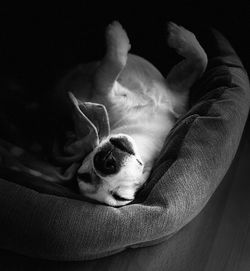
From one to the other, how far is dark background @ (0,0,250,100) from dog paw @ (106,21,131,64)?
9cm

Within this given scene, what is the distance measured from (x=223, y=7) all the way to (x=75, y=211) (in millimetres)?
1058

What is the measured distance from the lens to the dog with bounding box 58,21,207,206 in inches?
47.9

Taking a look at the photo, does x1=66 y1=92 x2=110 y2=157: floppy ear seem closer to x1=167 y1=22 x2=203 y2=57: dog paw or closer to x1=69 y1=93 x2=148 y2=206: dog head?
x1=69 y1=93 x2=148 y2=206: dog head

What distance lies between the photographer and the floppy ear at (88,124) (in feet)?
4.43

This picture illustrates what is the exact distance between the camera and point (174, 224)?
1.11 metres

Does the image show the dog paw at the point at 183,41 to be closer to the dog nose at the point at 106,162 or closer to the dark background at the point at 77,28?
the dark background at the point at 77,28

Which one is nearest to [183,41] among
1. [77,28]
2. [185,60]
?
[185,60]

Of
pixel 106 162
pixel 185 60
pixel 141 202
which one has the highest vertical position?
pixel 185 60

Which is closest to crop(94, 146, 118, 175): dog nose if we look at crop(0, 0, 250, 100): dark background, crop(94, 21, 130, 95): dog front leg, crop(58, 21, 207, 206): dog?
crop(58, 21, 207, 206): dog

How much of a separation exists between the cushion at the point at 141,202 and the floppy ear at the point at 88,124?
19cm

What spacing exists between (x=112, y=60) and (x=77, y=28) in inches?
10.7

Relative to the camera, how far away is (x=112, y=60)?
1442 millimetres

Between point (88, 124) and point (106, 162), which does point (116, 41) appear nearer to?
point (88, 124)

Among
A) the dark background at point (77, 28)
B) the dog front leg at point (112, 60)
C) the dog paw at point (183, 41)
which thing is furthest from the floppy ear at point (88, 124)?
the dog paw at point (183, 41)
